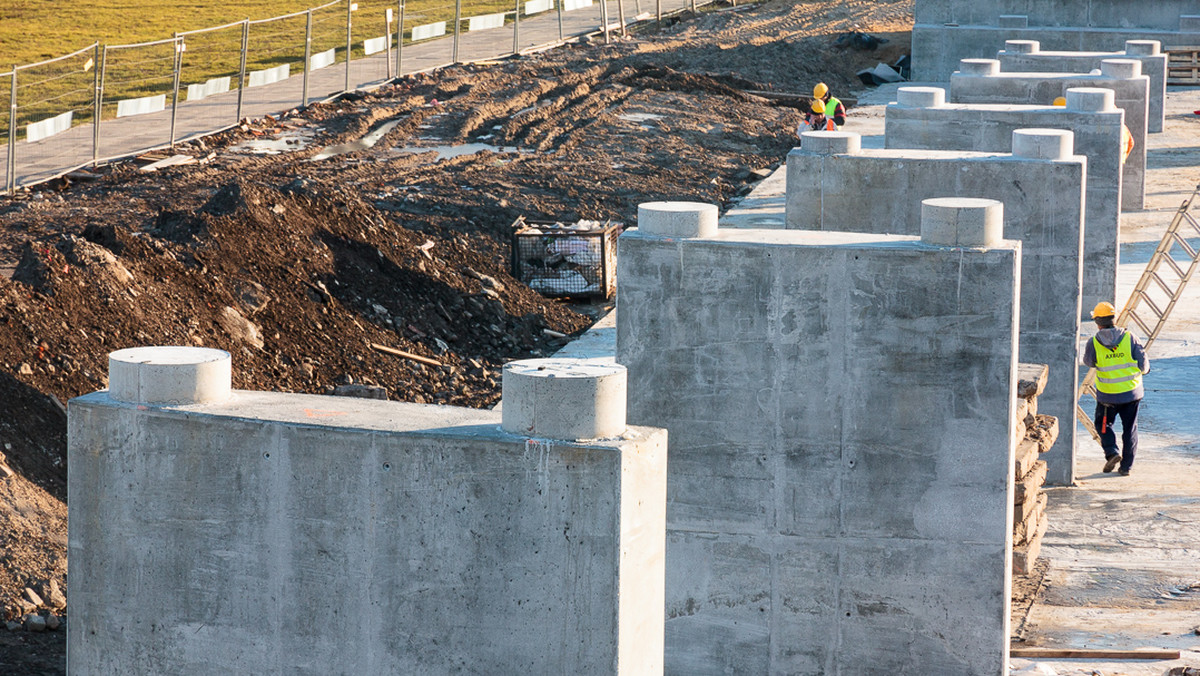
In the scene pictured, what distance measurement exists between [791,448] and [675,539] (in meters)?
0.84

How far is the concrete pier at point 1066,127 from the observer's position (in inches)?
631

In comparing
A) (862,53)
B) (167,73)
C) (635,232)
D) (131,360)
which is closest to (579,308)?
(635,232)

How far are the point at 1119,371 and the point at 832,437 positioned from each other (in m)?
4.88

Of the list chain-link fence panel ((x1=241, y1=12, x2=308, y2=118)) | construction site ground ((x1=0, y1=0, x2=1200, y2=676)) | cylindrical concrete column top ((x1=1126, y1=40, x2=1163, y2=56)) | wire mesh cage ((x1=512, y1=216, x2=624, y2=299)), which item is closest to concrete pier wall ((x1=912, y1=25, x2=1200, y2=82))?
construction site ground ((x1=0, y1=0, x2=1200, y2=676))

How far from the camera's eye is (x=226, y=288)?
540 inches

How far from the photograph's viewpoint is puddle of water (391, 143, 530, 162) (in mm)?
24875

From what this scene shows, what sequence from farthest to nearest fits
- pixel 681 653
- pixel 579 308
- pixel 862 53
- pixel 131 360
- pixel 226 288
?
pixel 862 53 < pixel 579 308 < pixel 226 288 < pixel 681 653 < pixel 131 360

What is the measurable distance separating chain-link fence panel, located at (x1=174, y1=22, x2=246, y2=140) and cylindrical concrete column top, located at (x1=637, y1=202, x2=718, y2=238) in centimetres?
1532

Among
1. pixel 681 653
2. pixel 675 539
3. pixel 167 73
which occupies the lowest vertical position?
pixel 681 653

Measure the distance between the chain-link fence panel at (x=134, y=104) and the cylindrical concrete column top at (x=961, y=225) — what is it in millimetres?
16746

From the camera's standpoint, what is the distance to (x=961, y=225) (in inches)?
304

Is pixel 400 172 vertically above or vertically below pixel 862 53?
below

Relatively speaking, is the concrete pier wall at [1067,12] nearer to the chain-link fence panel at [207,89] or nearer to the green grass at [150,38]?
the green grass at [150,38]

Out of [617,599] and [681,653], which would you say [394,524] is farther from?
[681,653]
